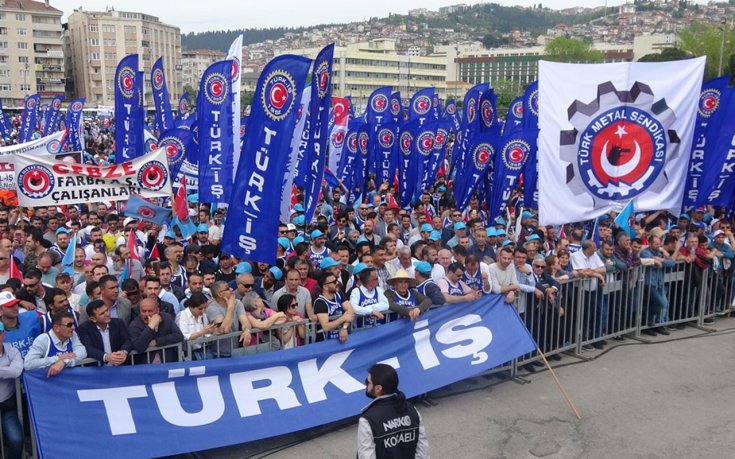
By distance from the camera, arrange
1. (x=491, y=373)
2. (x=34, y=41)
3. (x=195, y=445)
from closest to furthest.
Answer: (x=195, y=445), (x=491, y=373), (x=34, y=41)

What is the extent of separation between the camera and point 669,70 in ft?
30.7

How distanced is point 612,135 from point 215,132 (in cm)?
675

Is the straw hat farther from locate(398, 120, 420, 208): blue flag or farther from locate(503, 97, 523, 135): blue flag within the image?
locate(398, 120, 420, 208): blue flag

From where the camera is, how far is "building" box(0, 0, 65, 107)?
344ft

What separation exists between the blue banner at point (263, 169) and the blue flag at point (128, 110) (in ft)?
28.2

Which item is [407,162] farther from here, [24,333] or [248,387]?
[24,333]

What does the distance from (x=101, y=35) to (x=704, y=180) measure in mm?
118953

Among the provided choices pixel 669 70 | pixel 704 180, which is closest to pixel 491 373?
pixel 669 70

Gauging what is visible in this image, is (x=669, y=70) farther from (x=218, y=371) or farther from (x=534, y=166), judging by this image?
(x=218, y=371)

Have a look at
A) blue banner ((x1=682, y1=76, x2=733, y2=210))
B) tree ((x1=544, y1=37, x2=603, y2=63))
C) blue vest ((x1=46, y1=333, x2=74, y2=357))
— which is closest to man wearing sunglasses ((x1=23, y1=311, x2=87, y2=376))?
blue vest ((x1=46, y1=333, x2=74, y2=357))

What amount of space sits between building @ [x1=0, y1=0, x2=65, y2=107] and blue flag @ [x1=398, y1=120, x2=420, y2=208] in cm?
9941

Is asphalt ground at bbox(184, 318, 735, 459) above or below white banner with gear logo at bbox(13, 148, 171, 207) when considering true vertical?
below

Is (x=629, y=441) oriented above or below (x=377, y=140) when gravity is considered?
below

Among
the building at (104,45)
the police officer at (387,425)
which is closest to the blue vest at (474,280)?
the police officer at (387,425)
